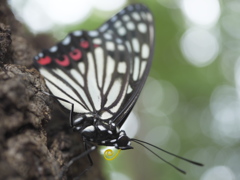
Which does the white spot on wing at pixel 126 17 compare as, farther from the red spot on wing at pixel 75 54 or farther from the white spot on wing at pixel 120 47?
the red spot on wing at pixel 75 54

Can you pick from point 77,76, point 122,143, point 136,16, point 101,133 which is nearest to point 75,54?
point 77,76

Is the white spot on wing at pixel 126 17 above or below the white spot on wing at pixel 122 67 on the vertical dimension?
above

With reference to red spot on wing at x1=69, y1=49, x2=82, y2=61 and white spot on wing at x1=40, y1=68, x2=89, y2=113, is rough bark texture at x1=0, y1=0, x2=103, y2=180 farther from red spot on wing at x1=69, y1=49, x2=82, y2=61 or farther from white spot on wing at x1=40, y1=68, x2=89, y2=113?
red spot on wing at x1=69, y1=49, x2=82, y2=61

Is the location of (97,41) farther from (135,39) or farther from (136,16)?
(136,16)

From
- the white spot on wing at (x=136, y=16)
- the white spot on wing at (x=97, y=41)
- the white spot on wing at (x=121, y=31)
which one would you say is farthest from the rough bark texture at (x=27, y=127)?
the white spot on wing at (x=136, y=16)

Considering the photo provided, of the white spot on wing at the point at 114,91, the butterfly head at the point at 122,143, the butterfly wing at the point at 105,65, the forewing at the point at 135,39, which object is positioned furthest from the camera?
the forewing at the point at 135,39

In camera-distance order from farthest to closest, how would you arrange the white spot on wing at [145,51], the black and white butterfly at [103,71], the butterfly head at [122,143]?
the white spot on wing at [145,51] < the black and white butterfly at [103,71] < the butterfly head at [122,143]

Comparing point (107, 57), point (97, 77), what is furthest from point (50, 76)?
point (107, 57)

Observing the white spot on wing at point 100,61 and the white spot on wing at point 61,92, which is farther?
the white spot on wing at point 100,61

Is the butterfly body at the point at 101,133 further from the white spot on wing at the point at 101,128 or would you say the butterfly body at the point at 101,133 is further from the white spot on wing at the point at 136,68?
the white spot on wing at the point at 136,68
